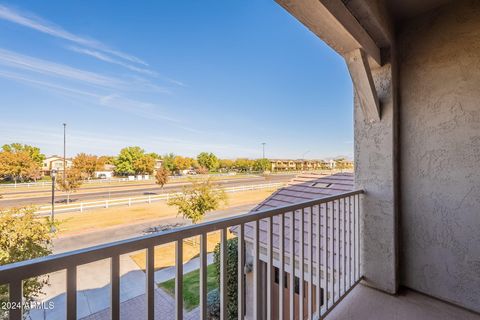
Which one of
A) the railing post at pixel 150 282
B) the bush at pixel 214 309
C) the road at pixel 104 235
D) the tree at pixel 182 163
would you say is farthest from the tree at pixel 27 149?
the railing post at pixel 150 282

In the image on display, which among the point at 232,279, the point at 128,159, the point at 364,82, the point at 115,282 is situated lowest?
the point at 232,279

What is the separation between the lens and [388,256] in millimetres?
2051

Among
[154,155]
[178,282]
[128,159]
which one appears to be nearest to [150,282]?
[178,282]

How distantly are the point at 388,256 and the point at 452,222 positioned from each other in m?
0.58

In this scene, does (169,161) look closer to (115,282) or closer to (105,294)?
(105,294)

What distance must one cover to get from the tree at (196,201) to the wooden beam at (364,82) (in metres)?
8.75

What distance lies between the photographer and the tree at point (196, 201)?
392 inches

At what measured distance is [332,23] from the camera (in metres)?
1.33

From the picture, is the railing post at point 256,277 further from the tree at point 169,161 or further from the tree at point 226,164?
the tree at point 226,164

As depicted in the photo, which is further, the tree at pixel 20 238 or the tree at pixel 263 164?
the tree at pixel 263 164

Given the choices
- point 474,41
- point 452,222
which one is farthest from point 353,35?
point 452,222

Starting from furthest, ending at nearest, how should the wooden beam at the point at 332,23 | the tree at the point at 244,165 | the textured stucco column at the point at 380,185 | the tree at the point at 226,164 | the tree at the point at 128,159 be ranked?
the tree at the point at 244,165 → the tree at the point at 226,164 → the tree at the point at 128,159 → the textured stucco column at the point at 380,185 → the wooden beam at the point at 332,23

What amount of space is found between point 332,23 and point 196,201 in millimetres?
9495

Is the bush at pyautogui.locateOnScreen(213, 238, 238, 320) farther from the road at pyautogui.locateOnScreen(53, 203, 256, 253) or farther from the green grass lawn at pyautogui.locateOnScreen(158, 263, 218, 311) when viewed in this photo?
the road at pyautogui.locateOnScreen(53, 203, 256, 253)
